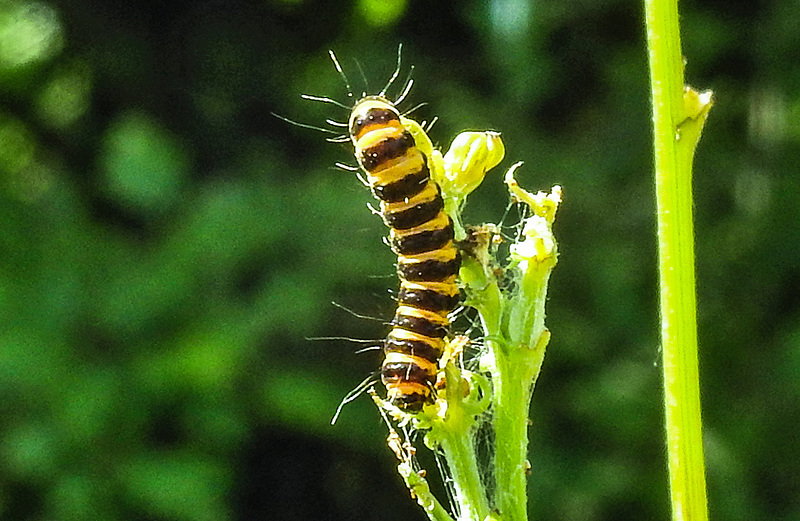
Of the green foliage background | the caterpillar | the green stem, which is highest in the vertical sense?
the green foliage background

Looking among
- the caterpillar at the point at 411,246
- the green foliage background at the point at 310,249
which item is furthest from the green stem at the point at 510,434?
the green foliage background at the point at 310,249

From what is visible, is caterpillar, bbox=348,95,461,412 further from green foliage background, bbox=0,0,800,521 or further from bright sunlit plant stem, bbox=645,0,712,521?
green foliage background, bbox=0,0,800,521

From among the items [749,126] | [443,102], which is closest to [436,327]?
[443,102]

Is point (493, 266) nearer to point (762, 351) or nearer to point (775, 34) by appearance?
point (762, 351)

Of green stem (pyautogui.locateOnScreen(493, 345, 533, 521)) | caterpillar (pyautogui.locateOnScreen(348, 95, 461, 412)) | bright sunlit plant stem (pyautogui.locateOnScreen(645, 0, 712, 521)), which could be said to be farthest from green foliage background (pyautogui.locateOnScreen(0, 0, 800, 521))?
bright sunlit plant stem (pyautogui.locateOnScreen(645, 0, 712, 521))

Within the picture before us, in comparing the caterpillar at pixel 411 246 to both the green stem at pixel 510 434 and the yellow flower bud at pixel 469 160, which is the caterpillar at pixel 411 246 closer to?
the yellow flower bud at pixel 469 160
